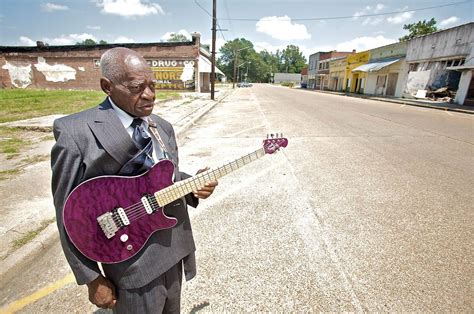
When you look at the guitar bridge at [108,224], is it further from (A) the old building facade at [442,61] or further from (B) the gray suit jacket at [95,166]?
(A) the old building facade at [442,61]

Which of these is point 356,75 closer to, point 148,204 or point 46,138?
point 46,138

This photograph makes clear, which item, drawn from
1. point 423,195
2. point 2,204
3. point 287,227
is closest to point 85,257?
point 287,227

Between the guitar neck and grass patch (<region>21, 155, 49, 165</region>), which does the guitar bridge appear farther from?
grass patch (<region>21, 155, 49, 165</region>)

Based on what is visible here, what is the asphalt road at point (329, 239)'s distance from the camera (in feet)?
6.79

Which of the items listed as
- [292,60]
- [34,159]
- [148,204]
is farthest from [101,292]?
[292,60]

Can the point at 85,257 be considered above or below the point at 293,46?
below

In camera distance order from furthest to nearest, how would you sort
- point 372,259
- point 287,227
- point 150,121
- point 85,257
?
point 287,227 → point 372,259 → point 150,121 → point 85,257

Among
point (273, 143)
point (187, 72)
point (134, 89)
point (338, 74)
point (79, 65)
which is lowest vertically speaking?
point (273, 143)

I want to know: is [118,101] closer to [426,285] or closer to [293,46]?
[426,285]

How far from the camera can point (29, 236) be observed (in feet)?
8.74

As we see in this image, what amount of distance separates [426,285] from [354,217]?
45.2 inches

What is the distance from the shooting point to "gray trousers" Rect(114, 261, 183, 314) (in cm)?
127

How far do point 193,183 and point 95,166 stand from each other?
1.69 feet

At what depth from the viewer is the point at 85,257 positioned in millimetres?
1164
